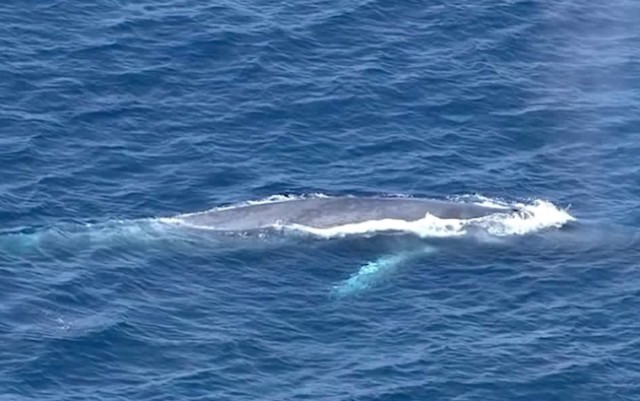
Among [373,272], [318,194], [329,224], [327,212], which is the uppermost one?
[318,194]

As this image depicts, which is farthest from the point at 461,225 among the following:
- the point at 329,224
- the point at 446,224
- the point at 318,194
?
the point at 318,194

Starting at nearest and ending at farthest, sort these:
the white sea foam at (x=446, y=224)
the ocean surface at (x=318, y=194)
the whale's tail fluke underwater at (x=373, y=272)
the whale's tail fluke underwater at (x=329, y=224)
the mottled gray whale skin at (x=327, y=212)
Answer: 1. the ocean surface at (x=318, y=194)
2. the whale's tail fluke underwater at (x=373, y=272)
3. the whale's tail fluke underwater at (x=329, y=224)
4. the mottled gray whale skin at (x=327, y=212)
5. the white sea foam at (x=446, y=224)

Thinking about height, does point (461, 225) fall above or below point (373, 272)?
above

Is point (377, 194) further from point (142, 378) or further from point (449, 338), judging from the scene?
point (142, 378)

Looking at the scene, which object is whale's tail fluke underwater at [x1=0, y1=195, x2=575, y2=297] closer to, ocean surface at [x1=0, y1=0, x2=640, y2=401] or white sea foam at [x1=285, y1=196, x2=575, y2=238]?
white sea foam at [x1=285, y1=196, x2=575, y2=238]

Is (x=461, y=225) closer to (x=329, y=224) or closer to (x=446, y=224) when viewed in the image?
(x=446, y=224)

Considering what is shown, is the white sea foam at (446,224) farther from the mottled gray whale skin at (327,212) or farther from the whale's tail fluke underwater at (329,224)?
the mottled gray whale skin at (327,212)

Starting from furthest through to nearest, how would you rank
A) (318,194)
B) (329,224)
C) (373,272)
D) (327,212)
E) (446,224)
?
(318,194) < (446,224) < (327,212) < (329,224) < (373,272)

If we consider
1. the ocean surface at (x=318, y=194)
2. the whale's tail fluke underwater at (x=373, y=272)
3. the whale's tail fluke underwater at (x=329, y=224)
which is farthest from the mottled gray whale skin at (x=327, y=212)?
the whale's tail fluke underwater at (x=373, y=272)
